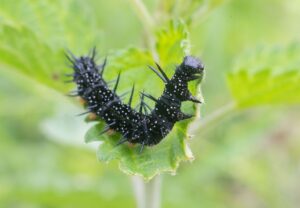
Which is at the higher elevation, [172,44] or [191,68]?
[172,44]

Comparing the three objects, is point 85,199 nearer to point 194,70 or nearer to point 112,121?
point 112,121

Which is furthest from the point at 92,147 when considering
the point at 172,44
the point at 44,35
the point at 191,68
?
the point at 191,68

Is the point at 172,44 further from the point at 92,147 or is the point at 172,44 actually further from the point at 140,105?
the point at 92,147

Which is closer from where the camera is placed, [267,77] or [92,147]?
[267,77]

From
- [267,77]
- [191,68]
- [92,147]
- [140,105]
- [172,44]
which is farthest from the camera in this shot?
[92,147]

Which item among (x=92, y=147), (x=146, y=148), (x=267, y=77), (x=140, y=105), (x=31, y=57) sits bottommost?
(x=146, y=148)

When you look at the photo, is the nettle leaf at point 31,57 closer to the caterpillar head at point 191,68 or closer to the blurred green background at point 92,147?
the blurred green background at point 92,147

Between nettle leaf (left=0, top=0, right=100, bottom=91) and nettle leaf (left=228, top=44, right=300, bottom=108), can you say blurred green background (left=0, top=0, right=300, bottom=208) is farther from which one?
nettle leaf (left=228, top=44, right=300, bottom=108)

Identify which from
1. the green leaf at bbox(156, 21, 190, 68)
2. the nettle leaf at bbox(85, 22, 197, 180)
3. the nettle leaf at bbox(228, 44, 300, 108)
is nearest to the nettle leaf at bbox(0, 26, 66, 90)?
the nettle leaf at bbox(85, 22, 197, 180)
